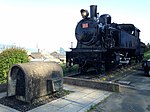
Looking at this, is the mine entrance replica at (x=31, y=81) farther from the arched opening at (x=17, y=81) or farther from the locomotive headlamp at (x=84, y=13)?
the locomotive headlamp at (x=84, y=13)

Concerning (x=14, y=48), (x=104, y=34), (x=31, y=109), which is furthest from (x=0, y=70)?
(x=104, y=34)

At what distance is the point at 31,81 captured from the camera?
695 centimetres

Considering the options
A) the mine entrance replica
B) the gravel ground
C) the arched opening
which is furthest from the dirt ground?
the arched opening

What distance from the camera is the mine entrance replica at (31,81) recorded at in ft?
22.6

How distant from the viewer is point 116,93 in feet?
29.0

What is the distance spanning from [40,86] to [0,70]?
16.2 feet

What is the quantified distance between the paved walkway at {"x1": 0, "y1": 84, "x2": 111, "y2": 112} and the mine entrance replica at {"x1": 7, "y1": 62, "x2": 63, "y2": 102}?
0.64 meters

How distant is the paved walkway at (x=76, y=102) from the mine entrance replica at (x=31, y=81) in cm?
64

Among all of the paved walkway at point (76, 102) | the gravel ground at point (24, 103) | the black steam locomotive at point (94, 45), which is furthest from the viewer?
the black steam locomotive at point (94, 45)

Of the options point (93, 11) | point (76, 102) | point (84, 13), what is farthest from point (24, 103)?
point (93, 11)

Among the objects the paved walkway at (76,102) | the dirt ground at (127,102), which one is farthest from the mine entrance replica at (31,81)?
the dirt ground at (127,102)

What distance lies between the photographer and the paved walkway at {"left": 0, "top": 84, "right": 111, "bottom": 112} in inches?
254

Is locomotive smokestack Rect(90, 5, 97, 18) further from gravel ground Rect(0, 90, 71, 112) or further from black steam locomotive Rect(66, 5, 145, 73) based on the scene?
gravel ground Rect(0, 90, 71, 112)

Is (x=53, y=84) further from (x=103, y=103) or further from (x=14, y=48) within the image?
(x=14, y=48)
